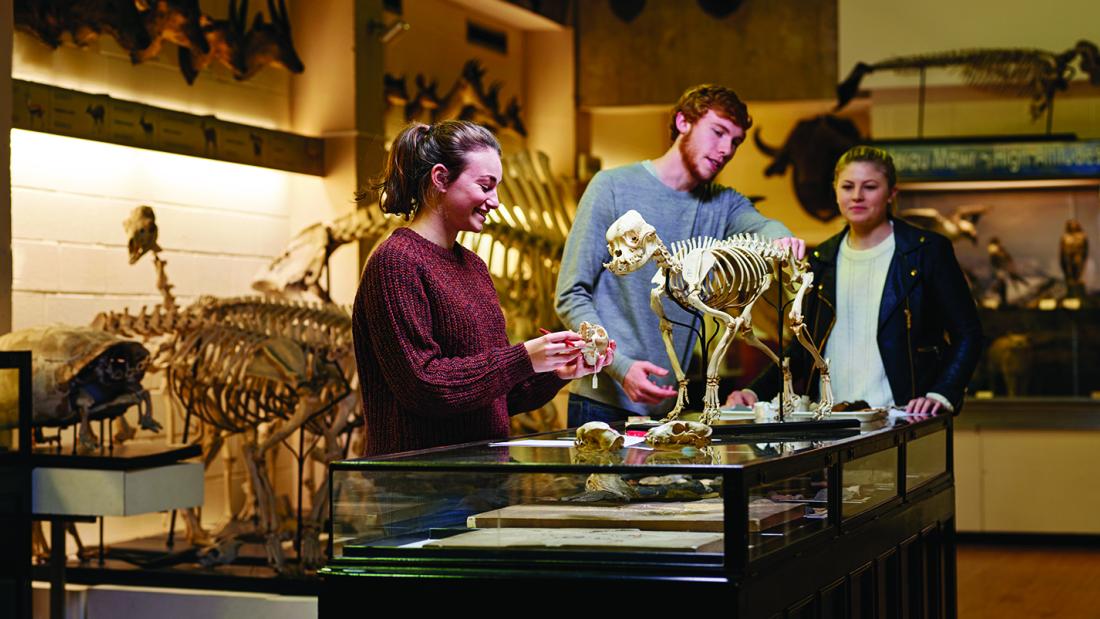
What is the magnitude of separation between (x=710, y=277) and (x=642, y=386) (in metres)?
0.27

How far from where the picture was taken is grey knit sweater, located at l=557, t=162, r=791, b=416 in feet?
11.2

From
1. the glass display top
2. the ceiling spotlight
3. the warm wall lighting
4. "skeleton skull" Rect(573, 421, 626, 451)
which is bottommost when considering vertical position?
the glass display top

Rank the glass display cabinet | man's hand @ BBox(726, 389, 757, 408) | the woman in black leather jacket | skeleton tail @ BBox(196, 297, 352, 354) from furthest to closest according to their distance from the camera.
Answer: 1. skeleton tail @ BBox(196, 297, 352, 354)
2. the woman in black leather jacket
3. man's hand @ BBox(726, 389, 757, 408)
4. the glass display cabinet

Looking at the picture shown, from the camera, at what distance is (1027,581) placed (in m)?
6.94

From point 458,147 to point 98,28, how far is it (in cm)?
414

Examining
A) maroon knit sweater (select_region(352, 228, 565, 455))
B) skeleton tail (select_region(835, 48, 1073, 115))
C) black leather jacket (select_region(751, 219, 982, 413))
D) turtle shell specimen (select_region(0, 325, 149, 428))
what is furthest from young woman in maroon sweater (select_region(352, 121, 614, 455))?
skeleton tail (select_region(835, 48, 1073, 115))

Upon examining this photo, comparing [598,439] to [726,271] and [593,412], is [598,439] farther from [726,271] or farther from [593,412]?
[593,412]

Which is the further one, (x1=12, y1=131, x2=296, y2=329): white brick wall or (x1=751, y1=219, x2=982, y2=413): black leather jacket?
(x1=12, y1=131, x2=296, y2=329): white brick wall

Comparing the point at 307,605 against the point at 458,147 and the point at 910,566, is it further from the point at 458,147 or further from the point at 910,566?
the point at 458,147

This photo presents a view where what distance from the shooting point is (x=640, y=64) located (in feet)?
32.4

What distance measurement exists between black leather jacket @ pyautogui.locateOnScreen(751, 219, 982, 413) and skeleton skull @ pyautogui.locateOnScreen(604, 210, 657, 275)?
107cm

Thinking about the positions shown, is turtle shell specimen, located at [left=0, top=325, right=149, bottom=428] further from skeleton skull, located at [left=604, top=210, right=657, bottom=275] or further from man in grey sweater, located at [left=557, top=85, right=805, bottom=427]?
skeleton skull, located at [left=604, top=210, right=657, bottom=275]

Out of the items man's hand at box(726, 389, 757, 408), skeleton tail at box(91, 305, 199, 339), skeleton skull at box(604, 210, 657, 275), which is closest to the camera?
skeleton skull at box(604, 210, 657, 275)

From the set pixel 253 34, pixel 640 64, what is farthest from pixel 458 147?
pixel 640 64
